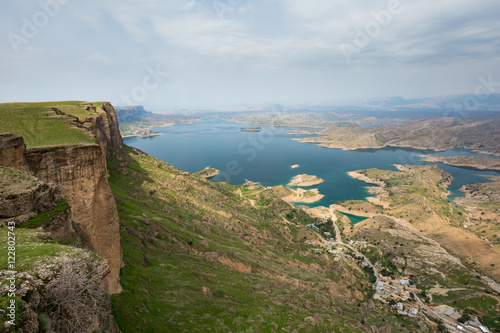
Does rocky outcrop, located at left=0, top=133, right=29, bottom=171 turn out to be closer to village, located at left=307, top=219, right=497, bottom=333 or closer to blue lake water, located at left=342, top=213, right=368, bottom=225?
village, located at left=307, top=219, right=497, bottom=333

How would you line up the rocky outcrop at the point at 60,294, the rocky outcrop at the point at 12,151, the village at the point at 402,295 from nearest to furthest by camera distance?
the rocky outcrop at the point at 60,294, the rocky outcrop at the point at 12,151, the village at the point at 402,295

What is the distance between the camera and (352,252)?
106m

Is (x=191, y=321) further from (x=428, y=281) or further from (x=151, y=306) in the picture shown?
(x=428, y=281)

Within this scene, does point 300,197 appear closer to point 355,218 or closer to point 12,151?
point 355,218

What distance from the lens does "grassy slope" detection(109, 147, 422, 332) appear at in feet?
105

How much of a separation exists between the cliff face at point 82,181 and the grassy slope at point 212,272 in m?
5.90

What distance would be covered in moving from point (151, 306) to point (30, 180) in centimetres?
2056

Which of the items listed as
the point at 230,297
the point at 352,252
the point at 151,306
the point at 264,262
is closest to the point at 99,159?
the point at 151,306

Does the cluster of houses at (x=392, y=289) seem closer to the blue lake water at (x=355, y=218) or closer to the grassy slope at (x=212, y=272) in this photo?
the grassy slope at (x=212, y=272)

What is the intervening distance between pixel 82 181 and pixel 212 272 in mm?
33710

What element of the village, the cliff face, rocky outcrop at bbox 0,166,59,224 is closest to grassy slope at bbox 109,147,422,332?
the cliff face

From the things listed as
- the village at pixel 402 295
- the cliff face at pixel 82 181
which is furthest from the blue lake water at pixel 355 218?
the cliff face at pixel 82 181

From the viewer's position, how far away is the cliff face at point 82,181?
2084cm

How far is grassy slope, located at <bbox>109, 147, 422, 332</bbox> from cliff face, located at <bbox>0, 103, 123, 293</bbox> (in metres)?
5.90
